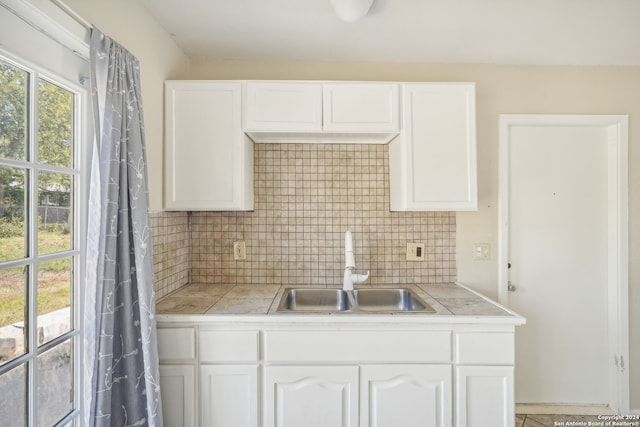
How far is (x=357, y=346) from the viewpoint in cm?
145

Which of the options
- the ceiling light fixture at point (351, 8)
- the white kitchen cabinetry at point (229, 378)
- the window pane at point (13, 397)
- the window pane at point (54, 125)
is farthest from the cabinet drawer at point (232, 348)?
the ceiling light fixture at point (351, 8)

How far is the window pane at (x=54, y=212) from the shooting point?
1056 mm

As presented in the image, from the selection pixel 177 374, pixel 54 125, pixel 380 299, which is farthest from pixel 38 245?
pixel 380 299

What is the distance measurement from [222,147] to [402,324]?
4.25 ft

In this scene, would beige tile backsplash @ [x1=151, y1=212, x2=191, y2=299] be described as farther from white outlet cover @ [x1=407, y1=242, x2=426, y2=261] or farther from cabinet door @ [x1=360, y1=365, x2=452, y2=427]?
white outlet cover @ [x1=407, y1=242, x2=426, y2=261]

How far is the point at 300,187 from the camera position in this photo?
6.79 feet

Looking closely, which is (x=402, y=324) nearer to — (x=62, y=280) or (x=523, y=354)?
(x=523, y=354)

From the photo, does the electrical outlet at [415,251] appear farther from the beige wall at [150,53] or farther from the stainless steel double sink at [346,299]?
the beige wall at [150,53]

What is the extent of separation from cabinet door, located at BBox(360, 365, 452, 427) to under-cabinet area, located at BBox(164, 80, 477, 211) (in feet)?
2.74

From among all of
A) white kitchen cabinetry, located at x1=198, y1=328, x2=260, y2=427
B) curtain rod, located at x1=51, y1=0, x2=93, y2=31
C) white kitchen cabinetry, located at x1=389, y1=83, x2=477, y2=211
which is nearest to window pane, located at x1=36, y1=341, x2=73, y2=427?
white kitchen cabinetry, located at x1=198, y1=328, x2=260, y2=427

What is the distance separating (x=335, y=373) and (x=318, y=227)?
0.90 metres

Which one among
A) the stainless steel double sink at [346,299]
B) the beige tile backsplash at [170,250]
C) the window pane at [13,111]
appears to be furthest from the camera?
the stainless steel double sink at [346,299]

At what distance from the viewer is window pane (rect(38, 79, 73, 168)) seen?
1.06 metres

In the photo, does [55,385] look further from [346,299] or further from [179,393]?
[346,299]
